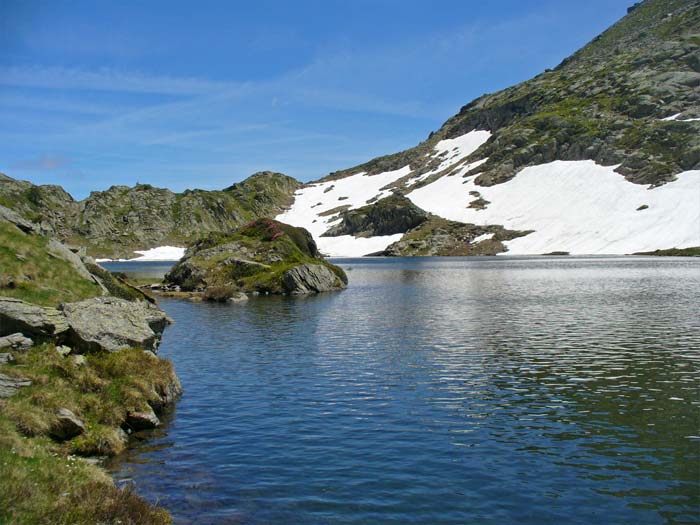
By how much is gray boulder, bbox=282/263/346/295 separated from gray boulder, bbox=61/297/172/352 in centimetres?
4970

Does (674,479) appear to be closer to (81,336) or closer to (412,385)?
(412,385)

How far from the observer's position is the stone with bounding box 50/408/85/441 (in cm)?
1766

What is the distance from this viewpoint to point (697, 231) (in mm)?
154750

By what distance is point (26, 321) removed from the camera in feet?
71.3

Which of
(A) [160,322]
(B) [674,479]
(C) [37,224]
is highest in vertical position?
(C) [37,224]

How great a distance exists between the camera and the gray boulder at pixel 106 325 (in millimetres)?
23641

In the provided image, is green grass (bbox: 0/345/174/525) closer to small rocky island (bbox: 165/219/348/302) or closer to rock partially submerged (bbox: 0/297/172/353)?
rock partially submerged (bbox: 0/297/172/353)

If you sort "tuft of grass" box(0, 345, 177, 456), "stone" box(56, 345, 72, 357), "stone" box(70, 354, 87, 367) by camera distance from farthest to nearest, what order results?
"stone" box(56, 345, 72, 357) → "stone" box(70, 354, 87, 367) → "tuft of grass" box(0, 345, 177, 456)

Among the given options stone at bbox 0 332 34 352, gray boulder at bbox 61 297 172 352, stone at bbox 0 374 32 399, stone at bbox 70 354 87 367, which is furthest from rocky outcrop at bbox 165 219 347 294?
stone at bbox 0 374 32 399

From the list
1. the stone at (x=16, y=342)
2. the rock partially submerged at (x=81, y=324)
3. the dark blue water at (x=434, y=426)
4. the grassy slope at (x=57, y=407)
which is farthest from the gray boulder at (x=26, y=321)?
the dark blue water at (x=434, y=426)

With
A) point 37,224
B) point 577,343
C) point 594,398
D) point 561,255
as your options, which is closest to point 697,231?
point 561,255

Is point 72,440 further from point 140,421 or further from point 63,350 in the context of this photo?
point 63,350

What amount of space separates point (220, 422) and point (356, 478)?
7819 mm

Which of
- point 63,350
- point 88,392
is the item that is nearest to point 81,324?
point 63,350
